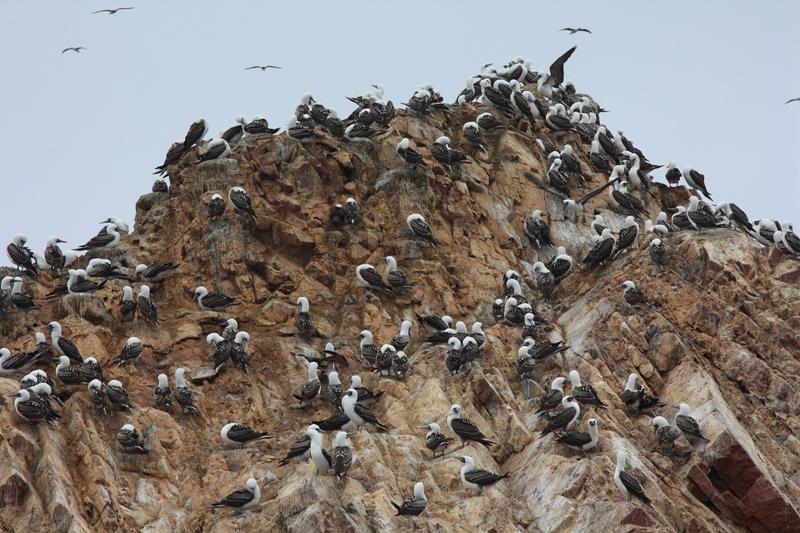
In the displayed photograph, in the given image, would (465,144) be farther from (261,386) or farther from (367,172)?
(261,386)

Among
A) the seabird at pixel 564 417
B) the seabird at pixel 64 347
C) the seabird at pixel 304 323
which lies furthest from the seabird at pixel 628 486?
the seabird at pixel 64 347

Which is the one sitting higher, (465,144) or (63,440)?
(465,144)

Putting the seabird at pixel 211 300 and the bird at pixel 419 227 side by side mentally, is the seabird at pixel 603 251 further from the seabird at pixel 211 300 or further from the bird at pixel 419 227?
the seabird at pixel 211 300

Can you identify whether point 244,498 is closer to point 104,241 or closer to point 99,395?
point 99,395

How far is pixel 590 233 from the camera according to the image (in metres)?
36.4

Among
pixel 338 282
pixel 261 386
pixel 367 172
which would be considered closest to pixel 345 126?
pixel 367 172

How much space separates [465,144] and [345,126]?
14.2ft

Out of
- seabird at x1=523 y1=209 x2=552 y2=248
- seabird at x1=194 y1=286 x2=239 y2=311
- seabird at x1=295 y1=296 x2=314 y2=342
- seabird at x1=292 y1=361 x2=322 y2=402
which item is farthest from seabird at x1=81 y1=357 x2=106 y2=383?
seabird at x1=523 y1=209 x2=552 y2=248

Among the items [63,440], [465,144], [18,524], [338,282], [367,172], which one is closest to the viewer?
A: [18,524]

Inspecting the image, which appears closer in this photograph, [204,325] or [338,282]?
[204,325]

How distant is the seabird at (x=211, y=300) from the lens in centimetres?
3080

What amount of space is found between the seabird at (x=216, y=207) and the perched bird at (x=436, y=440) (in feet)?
32.5

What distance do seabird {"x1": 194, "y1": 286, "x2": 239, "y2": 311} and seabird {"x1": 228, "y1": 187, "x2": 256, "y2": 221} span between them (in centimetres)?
265

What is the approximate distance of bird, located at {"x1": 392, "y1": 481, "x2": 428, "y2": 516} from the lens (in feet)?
76.4
